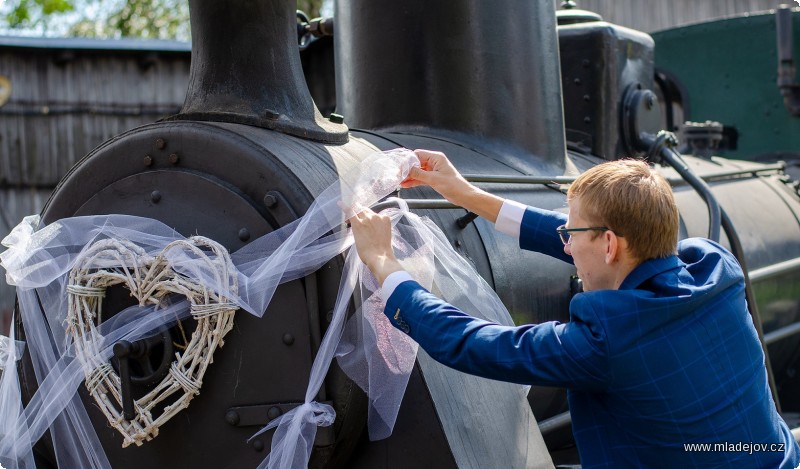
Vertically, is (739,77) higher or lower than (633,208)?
higher

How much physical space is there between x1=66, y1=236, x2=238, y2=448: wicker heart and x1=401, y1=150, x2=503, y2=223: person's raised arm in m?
0.49

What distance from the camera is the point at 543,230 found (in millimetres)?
2291

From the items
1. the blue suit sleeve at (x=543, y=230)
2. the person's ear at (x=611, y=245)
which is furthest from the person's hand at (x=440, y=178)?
the person's ear at (x=611, y=245)

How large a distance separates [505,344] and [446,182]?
599 mm

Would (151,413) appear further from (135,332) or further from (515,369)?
(515,369)

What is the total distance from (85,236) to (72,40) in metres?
7.29

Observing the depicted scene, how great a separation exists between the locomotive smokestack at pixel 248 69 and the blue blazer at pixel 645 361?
615 millimetres

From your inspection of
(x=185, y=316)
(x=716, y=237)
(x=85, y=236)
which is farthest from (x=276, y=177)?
(x=716, y=237)

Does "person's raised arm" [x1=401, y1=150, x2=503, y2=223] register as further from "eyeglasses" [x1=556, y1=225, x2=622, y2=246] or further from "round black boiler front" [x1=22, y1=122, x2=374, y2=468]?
"eyeglasses" [x1=556, y1=225, x2=622, y2=246]

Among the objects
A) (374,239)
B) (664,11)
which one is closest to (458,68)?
(374,239)

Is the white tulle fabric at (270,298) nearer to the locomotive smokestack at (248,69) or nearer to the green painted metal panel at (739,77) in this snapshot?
the locomotive smokestack at (248,69)

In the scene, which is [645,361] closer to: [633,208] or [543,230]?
[633,208]

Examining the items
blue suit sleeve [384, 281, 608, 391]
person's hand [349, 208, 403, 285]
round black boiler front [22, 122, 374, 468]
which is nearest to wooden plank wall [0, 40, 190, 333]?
round black boiler front [22, 122, 374, 468]

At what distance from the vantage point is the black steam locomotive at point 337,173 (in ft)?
6.73
